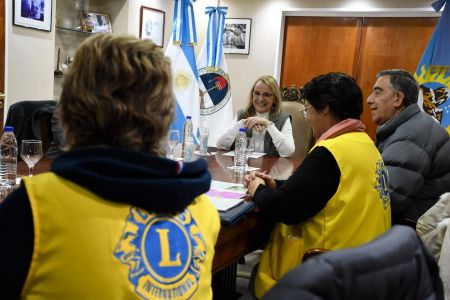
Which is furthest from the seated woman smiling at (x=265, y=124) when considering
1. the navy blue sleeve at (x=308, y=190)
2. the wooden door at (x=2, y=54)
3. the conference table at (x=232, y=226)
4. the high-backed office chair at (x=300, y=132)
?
the wooden door at (x=2, y=54)

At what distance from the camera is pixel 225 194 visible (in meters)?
1.72

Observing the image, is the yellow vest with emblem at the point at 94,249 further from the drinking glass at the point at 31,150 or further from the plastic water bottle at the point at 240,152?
the plastic water bottle at the point at 240,152

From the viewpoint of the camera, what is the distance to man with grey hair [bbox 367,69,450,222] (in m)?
2.11

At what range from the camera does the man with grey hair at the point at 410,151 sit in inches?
83.0

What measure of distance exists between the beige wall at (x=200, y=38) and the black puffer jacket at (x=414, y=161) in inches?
118

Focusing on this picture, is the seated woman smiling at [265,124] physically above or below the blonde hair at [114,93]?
below

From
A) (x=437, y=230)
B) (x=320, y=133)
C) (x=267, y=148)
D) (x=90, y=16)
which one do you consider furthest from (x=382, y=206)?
(x=90, y=16)

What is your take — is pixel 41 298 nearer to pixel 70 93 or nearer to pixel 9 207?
pixel 9 207

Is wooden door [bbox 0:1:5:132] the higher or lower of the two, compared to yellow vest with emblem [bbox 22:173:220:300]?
higher

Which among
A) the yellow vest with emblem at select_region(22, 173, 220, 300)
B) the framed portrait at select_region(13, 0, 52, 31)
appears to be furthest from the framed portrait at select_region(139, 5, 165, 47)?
the yellow vest with emblem at select_region(22, 173, 220, 300)

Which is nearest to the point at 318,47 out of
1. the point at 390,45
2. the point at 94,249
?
the point at 390,45

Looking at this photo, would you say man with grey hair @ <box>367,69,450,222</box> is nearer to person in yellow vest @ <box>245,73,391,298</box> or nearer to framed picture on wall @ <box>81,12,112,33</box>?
person in yellow vest @ <box>245,73,391,298</box>

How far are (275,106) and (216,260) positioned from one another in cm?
212

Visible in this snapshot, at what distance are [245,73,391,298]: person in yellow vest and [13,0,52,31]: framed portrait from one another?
281 cm
